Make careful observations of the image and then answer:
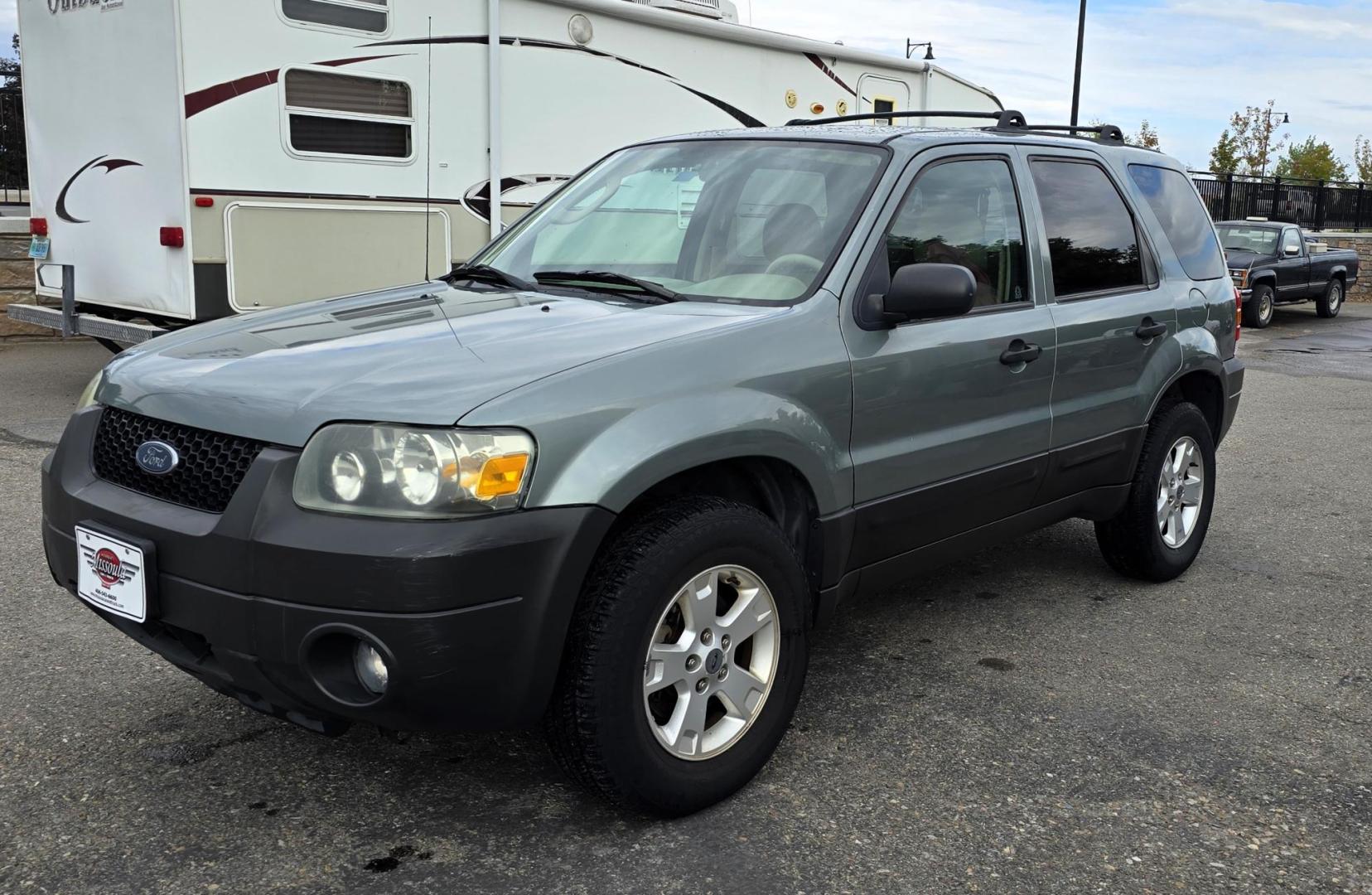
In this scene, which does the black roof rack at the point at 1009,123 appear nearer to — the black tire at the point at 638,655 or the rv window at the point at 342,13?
the black tire at the point at 638,655

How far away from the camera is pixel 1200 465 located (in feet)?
17.7

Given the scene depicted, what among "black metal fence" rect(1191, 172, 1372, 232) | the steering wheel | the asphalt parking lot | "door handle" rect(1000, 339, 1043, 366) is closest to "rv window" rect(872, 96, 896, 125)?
the asphalt parking lot

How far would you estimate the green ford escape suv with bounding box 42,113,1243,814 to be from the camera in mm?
2713

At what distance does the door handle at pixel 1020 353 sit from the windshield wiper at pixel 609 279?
114 cm

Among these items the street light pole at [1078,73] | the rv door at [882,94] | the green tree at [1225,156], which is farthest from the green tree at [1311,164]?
the rv door at [882,94]

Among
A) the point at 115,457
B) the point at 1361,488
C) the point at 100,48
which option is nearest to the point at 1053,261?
the point at 115,457

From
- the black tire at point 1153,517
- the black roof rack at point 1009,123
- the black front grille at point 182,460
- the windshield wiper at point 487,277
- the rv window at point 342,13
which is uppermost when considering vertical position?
Result: the rv window at point 342,13

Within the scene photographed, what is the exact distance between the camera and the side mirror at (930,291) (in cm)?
351

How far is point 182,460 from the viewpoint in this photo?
9.71 feet

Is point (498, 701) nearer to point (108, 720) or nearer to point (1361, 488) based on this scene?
point (108, 720)

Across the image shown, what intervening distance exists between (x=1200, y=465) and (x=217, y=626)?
415cm

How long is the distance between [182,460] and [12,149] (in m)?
20.6

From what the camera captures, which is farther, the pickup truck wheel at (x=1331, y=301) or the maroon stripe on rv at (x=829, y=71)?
the pickup truck wheel at (x=1331, y=301)

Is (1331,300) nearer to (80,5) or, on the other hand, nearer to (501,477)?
(80,5)
